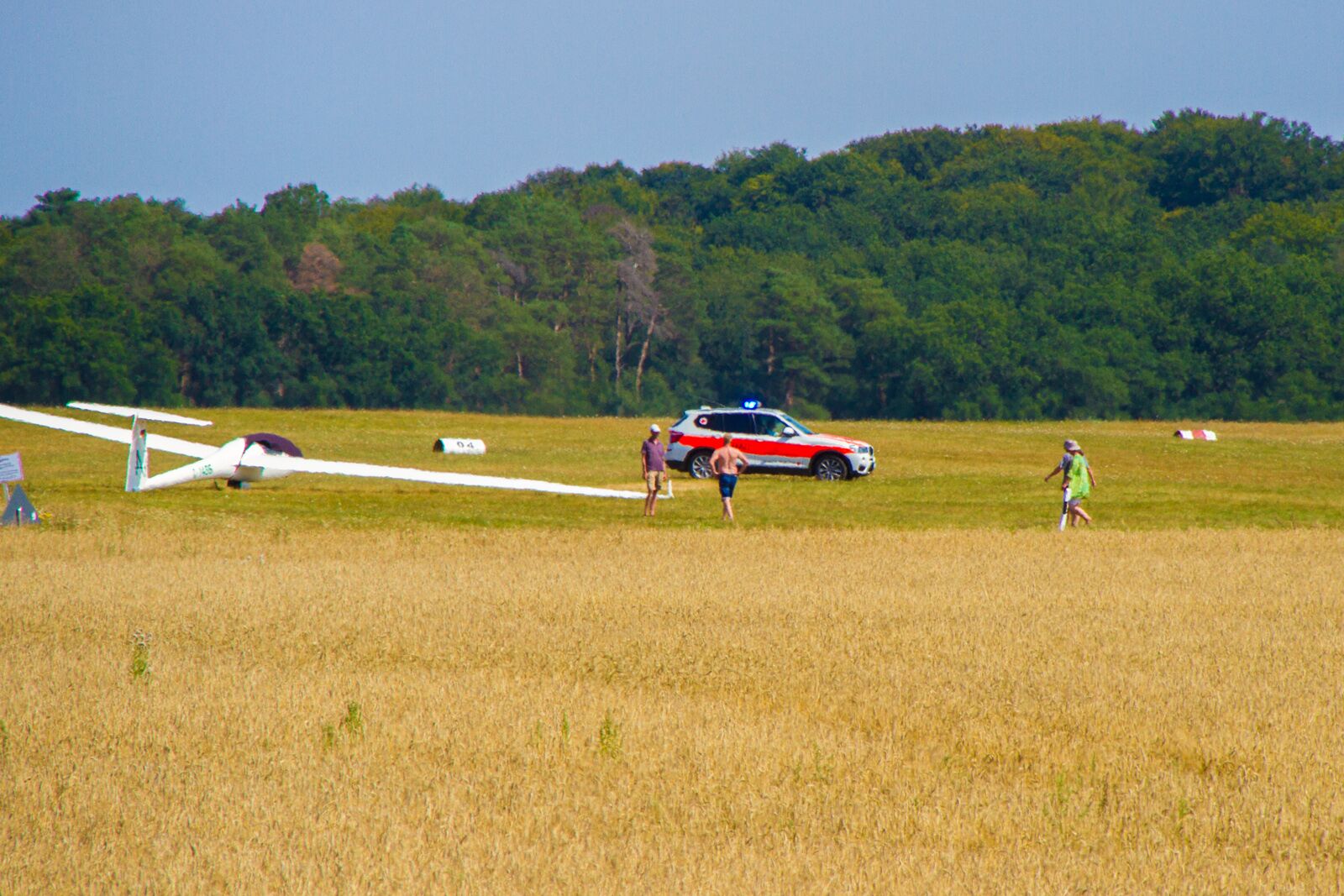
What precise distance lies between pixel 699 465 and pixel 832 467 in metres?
3.08

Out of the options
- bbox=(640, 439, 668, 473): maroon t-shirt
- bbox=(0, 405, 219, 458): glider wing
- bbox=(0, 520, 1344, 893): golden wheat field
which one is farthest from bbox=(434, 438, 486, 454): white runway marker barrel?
bbox=(0, 520, 1344, 893): golden wheat field

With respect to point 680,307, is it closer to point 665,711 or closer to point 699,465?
point 699,465

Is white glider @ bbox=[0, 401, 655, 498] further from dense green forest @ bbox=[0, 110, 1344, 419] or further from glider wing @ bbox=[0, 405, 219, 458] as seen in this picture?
dense green forest @ bbox=[0, 110, 1344, 419]

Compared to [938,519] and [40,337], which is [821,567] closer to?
[938,519]

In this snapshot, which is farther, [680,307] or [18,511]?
[680,307]

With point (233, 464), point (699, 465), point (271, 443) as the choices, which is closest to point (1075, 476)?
point (699, 465)

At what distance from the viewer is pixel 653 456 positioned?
26031mm

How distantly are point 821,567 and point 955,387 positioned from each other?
81.5 meters

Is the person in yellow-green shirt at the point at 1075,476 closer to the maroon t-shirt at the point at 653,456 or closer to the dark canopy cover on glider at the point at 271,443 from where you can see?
the maroon t-shirt at the point at 653,456

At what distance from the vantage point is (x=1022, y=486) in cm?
3475

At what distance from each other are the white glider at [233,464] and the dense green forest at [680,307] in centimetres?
5669

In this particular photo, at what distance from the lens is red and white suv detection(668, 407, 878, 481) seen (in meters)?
34.2

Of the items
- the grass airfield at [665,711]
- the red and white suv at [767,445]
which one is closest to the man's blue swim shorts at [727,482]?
the grass airfield at [665,711]

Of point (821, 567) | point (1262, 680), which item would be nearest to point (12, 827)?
point (1262, 680)
